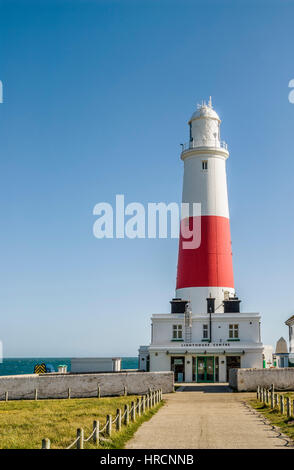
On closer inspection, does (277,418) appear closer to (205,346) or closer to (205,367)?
(205,346)

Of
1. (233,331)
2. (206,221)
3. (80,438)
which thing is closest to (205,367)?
(233,331)

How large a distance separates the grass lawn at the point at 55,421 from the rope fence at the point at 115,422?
0.64 ft

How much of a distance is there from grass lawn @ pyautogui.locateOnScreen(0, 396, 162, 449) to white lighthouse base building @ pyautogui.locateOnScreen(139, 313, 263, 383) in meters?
11.4

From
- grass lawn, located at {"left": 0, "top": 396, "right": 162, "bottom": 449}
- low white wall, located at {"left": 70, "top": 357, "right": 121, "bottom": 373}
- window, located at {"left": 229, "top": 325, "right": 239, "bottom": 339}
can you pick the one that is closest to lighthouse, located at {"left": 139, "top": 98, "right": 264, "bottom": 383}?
window, located at {"left": 229, "top": 325, "right": 239, "bottom": 339}

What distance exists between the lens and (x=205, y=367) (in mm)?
39781

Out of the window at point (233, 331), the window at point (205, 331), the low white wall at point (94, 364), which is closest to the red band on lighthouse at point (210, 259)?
the window at point (205, 331)

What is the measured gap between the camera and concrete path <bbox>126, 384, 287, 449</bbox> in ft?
45.0

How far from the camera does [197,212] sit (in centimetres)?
4344

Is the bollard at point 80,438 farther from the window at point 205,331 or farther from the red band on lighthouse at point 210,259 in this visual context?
the red band on lighthouse at point 210,259

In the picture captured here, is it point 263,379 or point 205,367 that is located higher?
point 205,367

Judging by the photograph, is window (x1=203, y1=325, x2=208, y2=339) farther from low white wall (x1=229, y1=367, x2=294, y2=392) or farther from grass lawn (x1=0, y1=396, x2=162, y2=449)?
grass lawn (x1=0, y1=396, x2=162, y2=449)

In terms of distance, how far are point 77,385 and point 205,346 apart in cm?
1220

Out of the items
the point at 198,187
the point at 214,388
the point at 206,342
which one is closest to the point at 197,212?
the point at 198,187
